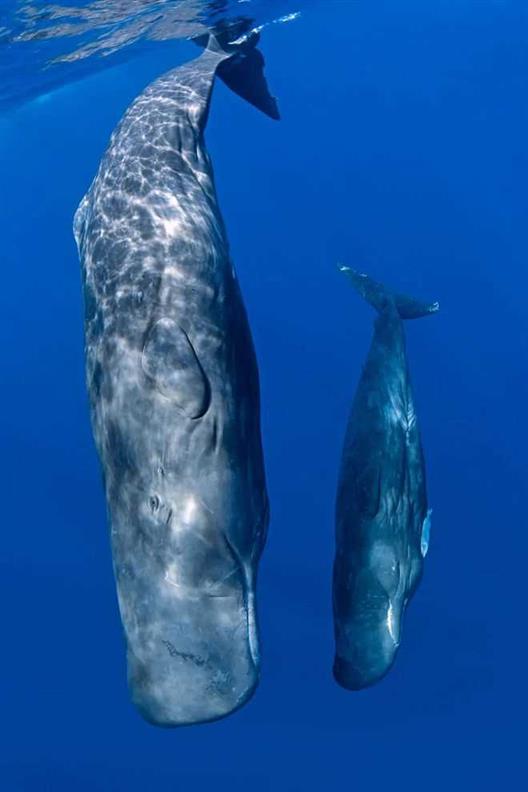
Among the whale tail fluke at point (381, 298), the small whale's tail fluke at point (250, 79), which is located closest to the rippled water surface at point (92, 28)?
the small whale's tail fluke at point (250, 79)

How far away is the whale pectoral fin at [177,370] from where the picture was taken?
5.89 m

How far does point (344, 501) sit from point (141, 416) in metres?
2.78

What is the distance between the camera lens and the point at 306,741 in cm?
2358

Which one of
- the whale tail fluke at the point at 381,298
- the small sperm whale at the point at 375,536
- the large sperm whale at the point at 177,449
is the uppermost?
the large sperm whale at the point at 177,449

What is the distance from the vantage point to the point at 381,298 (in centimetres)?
1364

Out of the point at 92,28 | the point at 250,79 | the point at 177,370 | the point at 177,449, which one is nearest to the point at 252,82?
the point at 250,79

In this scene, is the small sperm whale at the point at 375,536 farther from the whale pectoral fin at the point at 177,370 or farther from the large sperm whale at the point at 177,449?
the whale pectoral fin at the point at 177,370

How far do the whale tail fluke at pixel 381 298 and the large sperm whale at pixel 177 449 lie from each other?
21.5 feet

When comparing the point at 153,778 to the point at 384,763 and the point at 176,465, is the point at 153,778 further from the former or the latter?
the point at 176,465

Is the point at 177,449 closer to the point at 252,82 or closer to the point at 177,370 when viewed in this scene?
the point at 177,370

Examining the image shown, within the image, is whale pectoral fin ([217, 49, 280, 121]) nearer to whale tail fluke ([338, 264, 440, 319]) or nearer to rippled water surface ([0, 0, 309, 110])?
whale tail fluke ([338, 264, 440, 319])

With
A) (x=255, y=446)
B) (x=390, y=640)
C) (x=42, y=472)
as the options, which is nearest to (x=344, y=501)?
(x=390, y=640)

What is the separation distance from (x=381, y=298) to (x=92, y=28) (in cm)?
1265

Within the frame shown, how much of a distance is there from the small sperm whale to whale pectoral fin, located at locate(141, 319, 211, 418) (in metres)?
2.55
